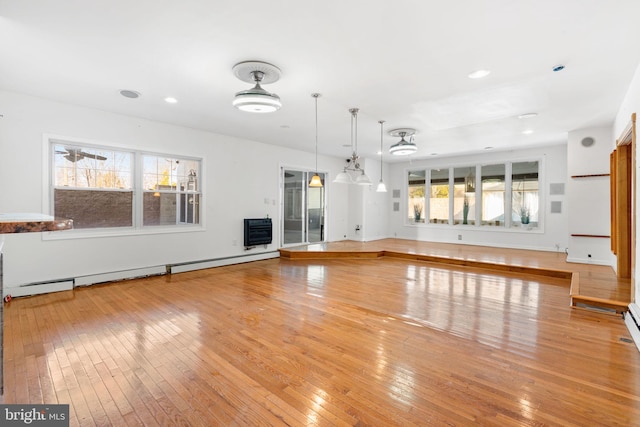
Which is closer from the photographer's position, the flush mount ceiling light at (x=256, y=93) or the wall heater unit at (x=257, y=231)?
the flush mount ceiling light at (x=256, y=93)

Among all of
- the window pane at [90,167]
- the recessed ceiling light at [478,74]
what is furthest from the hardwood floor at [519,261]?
the window pane at [90,167]

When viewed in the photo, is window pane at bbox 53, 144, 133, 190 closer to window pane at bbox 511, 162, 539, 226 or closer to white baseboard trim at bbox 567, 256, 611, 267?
white baseboard trim at bbox 567, 256, 611, 267

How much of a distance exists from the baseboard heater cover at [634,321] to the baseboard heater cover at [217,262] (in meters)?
6.11

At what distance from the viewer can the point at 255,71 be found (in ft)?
11.2

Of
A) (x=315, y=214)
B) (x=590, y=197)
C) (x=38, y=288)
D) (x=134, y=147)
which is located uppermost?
(x=134, y=147)

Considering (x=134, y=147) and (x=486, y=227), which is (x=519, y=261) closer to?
(x=486, y=227)

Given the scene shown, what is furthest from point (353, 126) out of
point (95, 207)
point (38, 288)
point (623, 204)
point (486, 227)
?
point (38, 288)

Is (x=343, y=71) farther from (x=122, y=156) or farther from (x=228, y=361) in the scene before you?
(x=122, y=156)

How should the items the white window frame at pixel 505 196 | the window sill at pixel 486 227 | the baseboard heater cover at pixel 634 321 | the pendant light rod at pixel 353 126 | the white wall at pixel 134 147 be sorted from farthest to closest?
the window sill at pixel 486 227 < the white window frame at pixel 505 196 < the pendant light rod at pixel 353 126 < the white wall at pixel 134 147 < the baseboard heater cover at pixel 634 321

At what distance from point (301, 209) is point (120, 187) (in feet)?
14.2

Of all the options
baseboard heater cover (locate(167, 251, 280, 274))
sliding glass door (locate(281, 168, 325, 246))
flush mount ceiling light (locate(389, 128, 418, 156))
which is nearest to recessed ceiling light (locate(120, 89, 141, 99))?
baseboard heater cover (locate(167, 251, 280, 274))

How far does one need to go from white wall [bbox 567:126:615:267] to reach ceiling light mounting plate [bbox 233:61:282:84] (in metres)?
6.05

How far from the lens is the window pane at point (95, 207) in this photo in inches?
186

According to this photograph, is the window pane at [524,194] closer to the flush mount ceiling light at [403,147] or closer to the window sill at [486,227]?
the window sill at [486,227]
